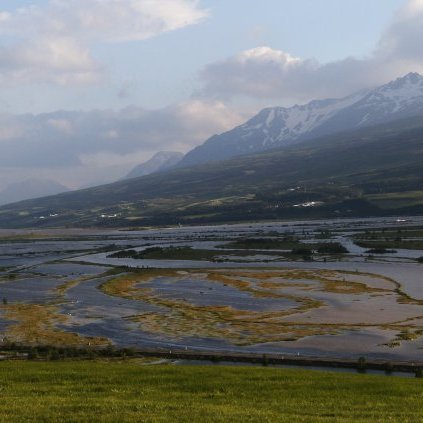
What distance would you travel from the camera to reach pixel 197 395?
31.5m

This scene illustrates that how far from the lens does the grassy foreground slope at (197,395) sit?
25891mm

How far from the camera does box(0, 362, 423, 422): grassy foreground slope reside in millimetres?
25891

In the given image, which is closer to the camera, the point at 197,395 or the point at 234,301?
the point at 197,395

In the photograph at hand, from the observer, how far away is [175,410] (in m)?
27.0

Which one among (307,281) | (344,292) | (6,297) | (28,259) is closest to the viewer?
(344,292)

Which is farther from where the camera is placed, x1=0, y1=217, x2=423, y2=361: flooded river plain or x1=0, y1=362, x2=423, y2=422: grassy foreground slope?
x1=0, y1=217, x2=423, y2=361: flooded river plain

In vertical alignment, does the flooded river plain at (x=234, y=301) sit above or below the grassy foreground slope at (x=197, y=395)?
below

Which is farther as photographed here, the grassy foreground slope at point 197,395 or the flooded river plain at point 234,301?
the flooded river plain at point 234,301

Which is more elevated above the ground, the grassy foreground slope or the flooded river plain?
the grassy foreground slope

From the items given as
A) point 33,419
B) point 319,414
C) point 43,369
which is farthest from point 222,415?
point 43,369

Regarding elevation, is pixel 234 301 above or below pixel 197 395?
below

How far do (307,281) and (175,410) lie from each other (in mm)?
71998

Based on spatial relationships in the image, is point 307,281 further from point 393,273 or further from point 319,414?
point 319,414

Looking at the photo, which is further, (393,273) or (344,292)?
(393,273)
